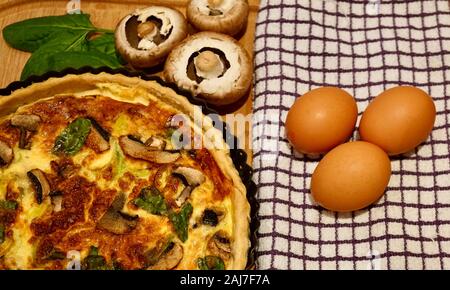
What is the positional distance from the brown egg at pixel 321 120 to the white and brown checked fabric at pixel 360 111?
0.18m

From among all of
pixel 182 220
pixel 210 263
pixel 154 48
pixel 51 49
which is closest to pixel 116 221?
pixel 182 220

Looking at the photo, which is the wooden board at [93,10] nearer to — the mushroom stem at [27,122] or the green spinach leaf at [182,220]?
the mushroom stem at [27,122]

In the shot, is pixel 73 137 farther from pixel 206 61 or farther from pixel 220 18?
pixel 220 18

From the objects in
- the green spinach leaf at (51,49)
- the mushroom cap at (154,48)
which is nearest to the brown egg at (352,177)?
the mushroom cap at (154,48)

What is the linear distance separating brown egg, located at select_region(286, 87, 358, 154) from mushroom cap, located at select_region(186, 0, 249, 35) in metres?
0.62

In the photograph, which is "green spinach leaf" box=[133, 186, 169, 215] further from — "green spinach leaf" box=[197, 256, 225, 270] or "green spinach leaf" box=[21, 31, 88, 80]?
"green spinach leaf" box=[21, 31, 88, 80]

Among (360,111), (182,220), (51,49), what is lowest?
(182,220)

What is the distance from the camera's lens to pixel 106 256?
7.30ft

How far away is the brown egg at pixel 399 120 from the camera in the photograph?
7.63ft

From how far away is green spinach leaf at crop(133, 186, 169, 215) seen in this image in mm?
2293

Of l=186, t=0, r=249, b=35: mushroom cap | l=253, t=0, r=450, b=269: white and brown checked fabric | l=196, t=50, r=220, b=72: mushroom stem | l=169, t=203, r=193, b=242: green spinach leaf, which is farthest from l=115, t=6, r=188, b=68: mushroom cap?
l=169, t=203, r=193, b=242: green spinach leaf

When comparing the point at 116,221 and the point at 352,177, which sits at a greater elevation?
the point at 352,177

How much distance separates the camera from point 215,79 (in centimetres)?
262

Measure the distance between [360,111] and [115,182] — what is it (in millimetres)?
1200
